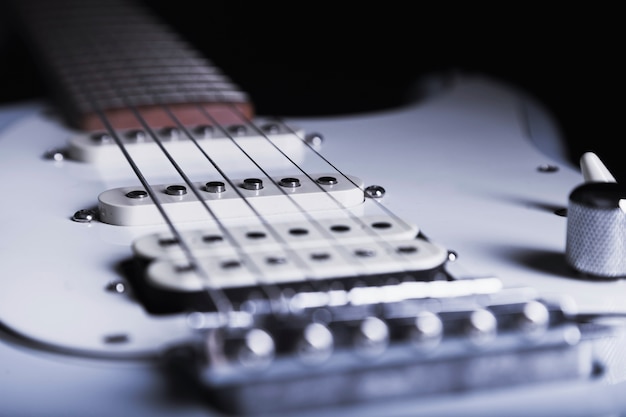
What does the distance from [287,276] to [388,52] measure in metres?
2.10

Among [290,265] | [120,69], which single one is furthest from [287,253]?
[120,69]

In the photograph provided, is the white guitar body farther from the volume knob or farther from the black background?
the black background

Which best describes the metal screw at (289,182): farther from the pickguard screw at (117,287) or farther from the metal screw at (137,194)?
the pickguard screw at (117,287)

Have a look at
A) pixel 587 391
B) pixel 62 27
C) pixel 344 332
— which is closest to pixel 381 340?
pixel 344 332

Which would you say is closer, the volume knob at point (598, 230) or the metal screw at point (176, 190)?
the volume knob at point (598, 230)

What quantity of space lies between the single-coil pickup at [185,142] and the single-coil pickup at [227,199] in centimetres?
19

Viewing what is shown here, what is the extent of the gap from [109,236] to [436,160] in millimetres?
553

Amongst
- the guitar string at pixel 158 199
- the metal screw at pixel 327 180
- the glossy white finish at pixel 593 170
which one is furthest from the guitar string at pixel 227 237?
the glossy white finish at pixel 593 170

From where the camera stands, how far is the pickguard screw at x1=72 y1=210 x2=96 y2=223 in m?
1.05

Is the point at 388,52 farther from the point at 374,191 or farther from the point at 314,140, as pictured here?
the point at 374,191

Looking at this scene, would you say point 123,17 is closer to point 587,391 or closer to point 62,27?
point 62,27

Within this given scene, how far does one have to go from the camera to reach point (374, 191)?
113 centimetres

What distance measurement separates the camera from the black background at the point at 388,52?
243 centimetres

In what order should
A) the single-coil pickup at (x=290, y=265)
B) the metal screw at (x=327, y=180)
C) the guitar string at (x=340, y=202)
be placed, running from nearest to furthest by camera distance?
the single-coil pickup at (x=290, y=265)
the guitar string at (x=340, y=202)
the metal screw at (x=327, y=180)
